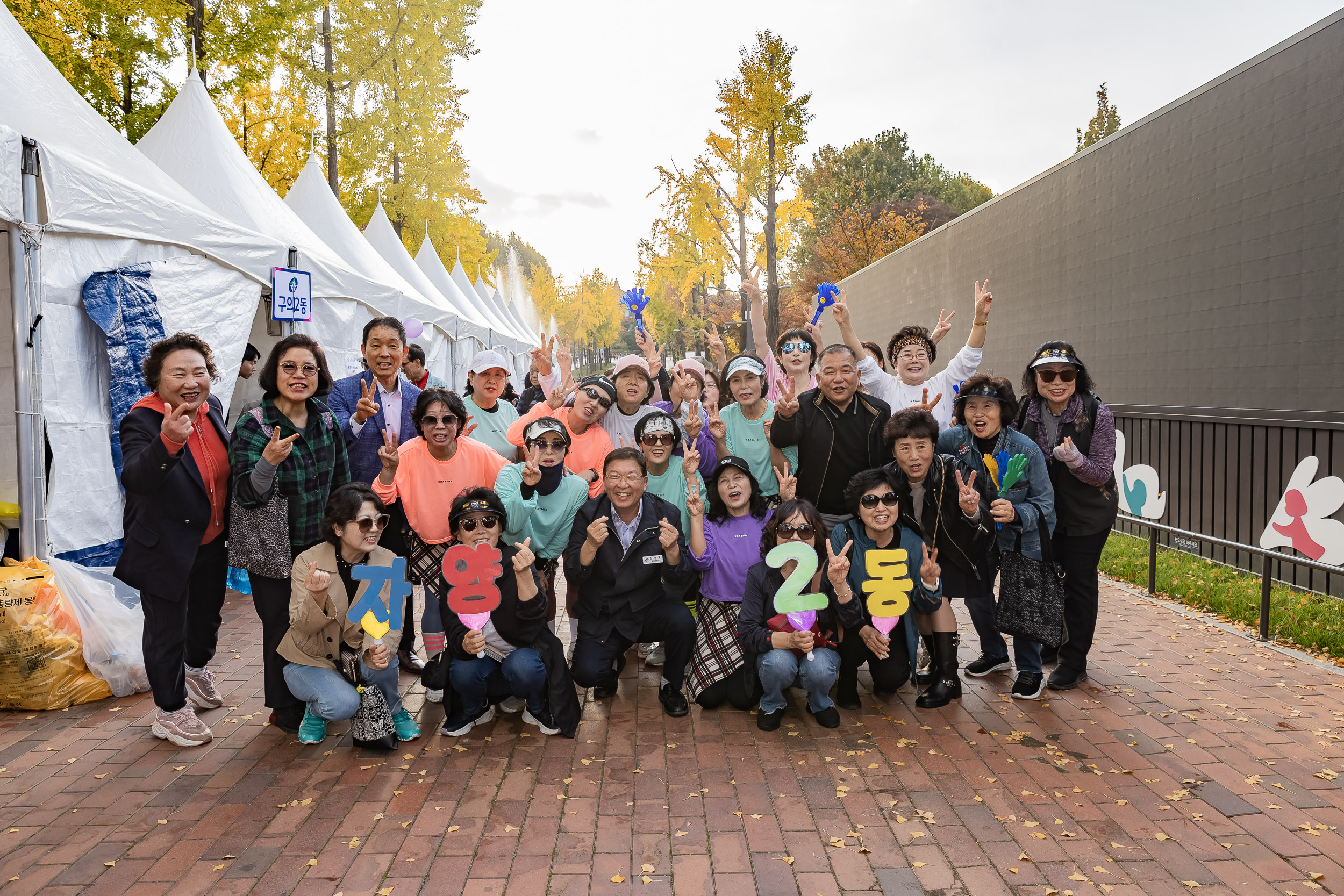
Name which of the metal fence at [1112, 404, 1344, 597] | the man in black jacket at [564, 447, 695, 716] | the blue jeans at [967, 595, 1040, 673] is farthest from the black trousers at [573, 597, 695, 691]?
the metal fence at [1112, 404, 1344, 597]

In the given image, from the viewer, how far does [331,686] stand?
153 inches

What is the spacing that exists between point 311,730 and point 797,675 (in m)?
2.51

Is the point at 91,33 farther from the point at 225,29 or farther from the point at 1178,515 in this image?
the point at 1178,515

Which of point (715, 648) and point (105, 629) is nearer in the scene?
point (715, 648)

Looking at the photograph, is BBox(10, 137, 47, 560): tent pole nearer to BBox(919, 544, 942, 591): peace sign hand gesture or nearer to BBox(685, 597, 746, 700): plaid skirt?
BBox(685, 597, 746, 700): plaid skirt

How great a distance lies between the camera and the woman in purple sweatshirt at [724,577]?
14.3 ft

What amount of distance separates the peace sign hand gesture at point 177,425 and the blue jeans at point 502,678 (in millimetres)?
1677

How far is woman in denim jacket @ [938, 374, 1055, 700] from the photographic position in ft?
14.3

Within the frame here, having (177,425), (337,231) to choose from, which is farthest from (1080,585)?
(337,231)

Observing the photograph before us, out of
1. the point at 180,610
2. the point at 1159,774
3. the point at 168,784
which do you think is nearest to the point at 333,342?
the point at 180,610

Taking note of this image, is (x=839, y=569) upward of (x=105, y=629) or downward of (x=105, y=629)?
upward

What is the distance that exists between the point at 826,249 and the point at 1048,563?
34599 mm

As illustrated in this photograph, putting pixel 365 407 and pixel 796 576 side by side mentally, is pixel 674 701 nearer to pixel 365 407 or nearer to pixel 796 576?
pixel 796 576

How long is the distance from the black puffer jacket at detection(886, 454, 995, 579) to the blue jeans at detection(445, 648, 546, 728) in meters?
2.15
